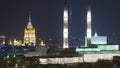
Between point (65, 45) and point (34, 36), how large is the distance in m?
29.0

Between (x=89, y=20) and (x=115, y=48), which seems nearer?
(x=115, y=48)

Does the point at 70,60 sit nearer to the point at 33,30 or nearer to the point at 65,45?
the point at 65,45

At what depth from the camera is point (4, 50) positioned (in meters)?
95.6

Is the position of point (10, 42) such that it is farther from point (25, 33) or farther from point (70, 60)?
point (70, 60)

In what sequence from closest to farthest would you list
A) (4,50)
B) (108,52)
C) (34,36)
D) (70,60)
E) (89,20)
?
(70,60), (108,52), (89,20), (4,50), (34,36)

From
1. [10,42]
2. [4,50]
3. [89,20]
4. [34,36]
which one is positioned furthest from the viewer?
[10,42]

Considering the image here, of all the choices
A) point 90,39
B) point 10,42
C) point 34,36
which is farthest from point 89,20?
point 10,42

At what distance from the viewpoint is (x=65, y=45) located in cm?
8362

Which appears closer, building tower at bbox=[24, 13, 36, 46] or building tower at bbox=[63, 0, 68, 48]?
building tower at bbox=[63, 0, 68, 48]

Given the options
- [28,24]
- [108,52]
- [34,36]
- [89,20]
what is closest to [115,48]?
[108,52]

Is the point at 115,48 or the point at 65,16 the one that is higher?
the point at 65,16

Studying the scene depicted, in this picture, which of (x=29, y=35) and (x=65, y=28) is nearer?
(x=65, y=28)

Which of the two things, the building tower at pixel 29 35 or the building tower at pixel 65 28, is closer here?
the building tower at pixel 65 28

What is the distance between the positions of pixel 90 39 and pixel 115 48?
11250 mm
